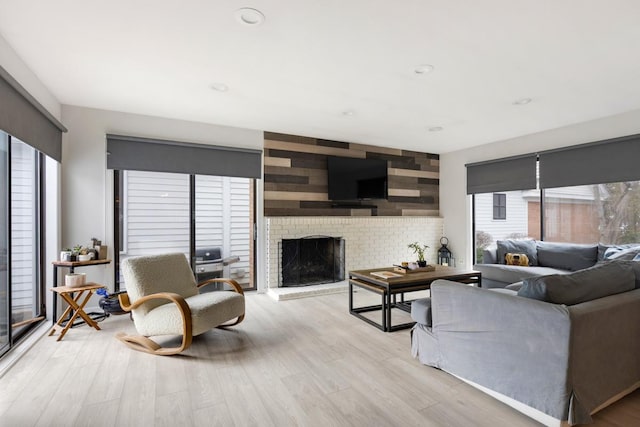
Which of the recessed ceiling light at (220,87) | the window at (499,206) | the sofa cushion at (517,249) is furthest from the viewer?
the window at (499,206)

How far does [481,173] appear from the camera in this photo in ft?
18.5

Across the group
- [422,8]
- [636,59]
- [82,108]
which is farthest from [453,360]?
[82,108]

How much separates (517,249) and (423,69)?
333 cm

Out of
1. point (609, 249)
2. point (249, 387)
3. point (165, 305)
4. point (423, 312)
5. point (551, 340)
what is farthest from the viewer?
point (609, 249)

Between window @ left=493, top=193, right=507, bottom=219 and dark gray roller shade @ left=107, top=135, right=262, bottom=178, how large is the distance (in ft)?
13.7

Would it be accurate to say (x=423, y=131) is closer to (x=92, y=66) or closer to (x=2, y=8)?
(x=92, y=66)

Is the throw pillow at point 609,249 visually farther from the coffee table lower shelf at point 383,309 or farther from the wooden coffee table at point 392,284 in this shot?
the coffee table lower shelf at point 383,309

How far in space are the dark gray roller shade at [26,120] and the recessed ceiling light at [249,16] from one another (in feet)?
5.34

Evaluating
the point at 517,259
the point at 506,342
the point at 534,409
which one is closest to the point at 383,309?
the point at 506,342

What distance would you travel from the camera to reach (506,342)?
1.94 meters

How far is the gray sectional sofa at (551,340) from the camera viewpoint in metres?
1.73

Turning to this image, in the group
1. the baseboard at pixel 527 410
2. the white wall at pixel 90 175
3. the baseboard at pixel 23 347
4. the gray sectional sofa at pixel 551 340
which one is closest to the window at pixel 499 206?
the gray sectional sofa at pixel 551 340

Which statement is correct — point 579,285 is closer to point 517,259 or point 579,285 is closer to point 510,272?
point 510,272

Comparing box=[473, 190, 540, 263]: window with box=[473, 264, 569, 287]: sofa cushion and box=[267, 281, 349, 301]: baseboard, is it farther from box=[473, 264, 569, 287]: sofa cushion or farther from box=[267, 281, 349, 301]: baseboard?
box=[267, 281, 349, 301]: baseboard
